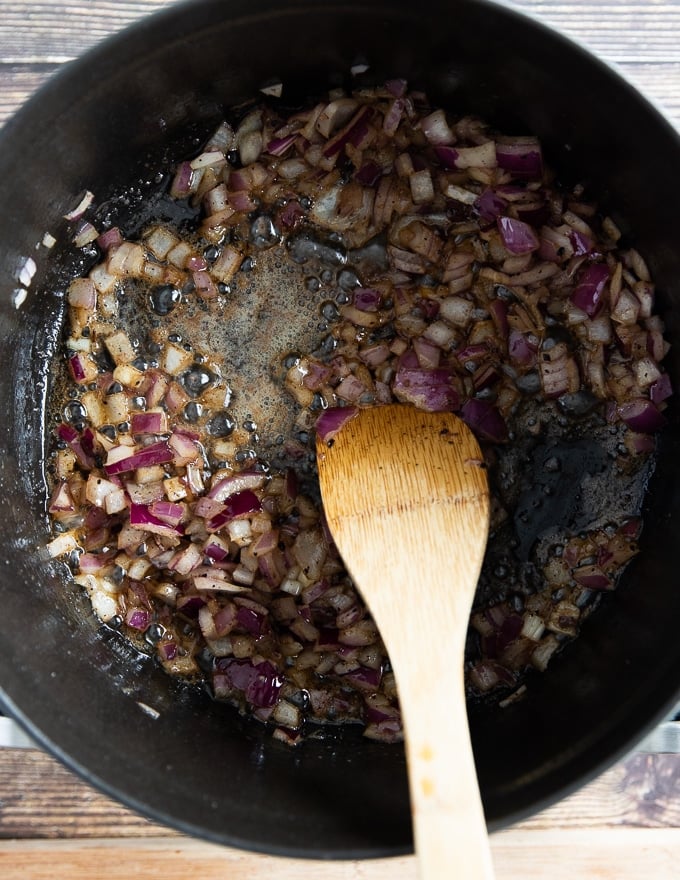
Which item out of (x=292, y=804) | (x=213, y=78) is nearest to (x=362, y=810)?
(x=292, y=804)

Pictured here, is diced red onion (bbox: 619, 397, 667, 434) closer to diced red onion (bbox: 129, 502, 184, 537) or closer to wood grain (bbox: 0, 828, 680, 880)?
wood grain (bbox: 0, 828, 680, 880)

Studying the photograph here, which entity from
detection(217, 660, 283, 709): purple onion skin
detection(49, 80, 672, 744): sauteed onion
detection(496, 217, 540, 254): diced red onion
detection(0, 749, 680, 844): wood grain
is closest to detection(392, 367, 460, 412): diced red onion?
detection(49, 80, 672, 744): sauteed onion

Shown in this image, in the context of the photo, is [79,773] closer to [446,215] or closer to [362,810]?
[362,810]

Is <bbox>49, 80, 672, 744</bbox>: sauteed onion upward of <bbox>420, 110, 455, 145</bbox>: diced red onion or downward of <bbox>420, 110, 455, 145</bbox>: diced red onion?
downward

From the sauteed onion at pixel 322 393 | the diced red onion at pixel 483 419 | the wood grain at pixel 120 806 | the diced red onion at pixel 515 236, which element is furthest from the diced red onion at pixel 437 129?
the wood grain at pixel 120 806

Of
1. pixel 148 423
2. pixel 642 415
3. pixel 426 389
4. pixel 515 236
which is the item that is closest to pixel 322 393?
pixel 426 389

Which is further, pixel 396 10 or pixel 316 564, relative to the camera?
pixel 316 564

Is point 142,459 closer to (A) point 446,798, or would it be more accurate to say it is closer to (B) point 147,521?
(B) point 147,521
